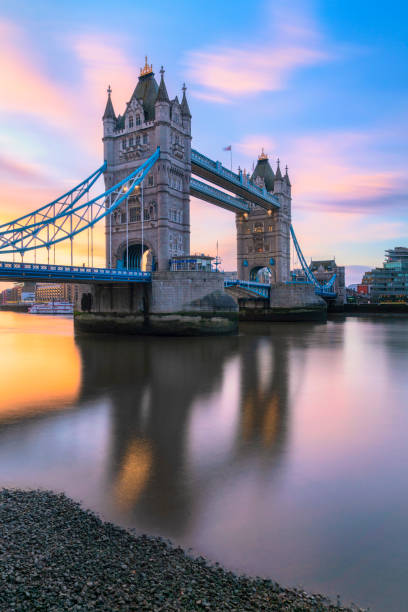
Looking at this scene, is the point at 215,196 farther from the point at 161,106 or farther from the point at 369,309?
the point at 369,309

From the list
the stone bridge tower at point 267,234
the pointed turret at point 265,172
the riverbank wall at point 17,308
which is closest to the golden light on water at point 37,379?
the stone bridge tower at point 267,234

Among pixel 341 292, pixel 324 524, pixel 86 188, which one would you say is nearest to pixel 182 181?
pixel 86 188

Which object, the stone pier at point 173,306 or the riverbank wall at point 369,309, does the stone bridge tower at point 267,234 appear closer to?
the riverbank wall at point 369,309

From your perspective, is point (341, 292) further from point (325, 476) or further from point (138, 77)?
point (325, 476)

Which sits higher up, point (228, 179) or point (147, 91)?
point (147, 91)

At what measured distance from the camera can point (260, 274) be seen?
6525 cm

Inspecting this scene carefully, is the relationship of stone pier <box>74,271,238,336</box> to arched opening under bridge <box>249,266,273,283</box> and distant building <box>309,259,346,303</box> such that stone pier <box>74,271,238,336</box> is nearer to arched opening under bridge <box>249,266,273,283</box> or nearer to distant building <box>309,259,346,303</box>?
arched opening under bridge <box>249,266,273,283</box>

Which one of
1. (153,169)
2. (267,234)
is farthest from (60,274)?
(267,234)

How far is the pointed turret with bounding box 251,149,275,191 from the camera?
53.8 m

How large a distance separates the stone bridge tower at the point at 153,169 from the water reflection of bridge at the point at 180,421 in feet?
44.7

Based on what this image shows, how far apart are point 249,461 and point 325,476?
1143mm

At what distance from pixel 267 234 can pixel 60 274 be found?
35262 millimetres

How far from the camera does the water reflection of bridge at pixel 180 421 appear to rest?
512cm

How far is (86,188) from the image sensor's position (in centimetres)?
3111
